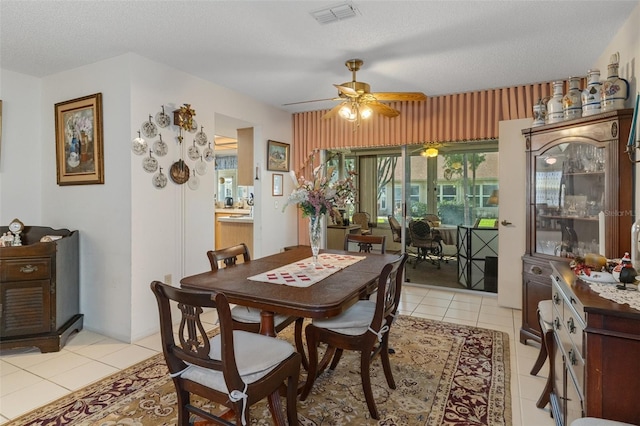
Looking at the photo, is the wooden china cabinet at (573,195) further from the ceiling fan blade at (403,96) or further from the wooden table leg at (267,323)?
the wooden table leg at (267,323)

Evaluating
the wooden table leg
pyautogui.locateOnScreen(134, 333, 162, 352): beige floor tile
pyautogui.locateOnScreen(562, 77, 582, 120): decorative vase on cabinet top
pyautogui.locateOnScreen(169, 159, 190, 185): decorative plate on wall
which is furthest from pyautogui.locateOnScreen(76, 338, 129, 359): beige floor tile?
pyautogui.locateOnScreen(562, 77, 582, 120): decorative vase on cabinet top

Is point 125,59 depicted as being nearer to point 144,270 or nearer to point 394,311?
point 144,270

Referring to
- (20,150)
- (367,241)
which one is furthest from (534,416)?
(20,150)

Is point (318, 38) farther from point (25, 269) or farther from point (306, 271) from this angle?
point (25, 269)

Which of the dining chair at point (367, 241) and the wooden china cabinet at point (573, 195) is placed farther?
the dining chair at point (367, 241)

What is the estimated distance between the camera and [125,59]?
2984 millimetres

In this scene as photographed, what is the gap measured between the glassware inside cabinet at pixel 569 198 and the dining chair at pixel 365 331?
1564mm

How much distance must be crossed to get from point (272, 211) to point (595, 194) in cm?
357

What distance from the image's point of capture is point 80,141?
3.31m

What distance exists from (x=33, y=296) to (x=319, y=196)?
261 cm

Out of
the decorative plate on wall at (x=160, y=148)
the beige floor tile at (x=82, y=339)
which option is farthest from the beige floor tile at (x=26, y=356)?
the decorative plate on wall at (x=160, y=148)

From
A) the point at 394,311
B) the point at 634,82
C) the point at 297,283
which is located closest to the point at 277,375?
the point at 297,283

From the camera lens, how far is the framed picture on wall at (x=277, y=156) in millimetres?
4784

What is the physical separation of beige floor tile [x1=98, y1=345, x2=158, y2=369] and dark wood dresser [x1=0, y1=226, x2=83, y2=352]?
0.53m
